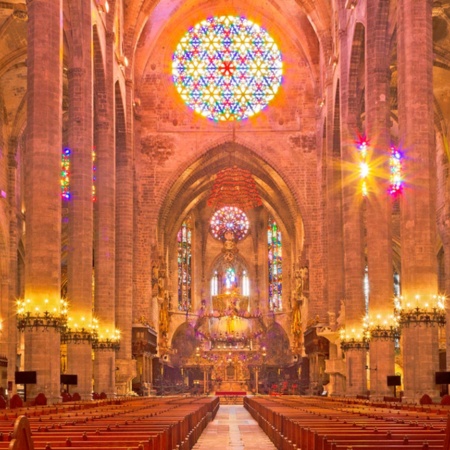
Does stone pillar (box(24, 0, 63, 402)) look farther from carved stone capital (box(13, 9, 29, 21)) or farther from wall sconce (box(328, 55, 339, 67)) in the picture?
wall sconce (box(328, 55, 339, 67))

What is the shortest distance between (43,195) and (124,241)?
20.9 meters

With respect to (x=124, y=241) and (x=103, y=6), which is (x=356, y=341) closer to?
(x=124, y=241)

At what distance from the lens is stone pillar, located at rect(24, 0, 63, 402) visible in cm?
2673

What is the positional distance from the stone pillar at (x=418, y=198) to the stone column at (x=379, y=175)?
6703mm

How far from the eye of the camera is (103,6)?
134 ft

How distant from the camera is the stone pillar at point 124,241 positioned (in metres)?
47.0

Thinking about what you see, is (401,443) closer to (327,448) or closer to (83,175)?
(327,448)

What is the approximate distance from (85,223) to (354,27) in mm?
Answer: 14783

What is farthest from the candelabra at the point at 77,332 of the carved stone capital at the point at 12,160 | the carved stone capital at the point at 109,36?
the carved stone capital at the point at 12,160

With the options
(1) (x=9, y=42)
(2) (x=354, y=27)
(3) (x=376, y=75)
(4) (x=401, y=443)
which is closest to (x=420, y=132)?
(3) (x=376, y=75)

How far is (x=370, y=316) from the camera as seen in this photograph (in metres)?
34.7

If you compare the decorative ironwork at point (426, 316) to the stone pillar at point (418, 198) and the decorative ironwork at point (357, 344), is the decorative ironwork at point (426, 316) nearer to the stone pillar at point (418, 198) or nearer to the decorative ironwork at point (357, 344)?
the stone pillar at point (418, 198)

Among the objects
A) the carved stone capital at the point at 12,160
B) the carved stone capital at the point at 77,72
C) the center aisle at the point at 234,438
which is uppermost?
A: the carved stone capital at the point at 77,72

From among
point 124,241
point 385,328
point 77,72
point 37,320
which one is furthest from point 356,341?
point 37,320
